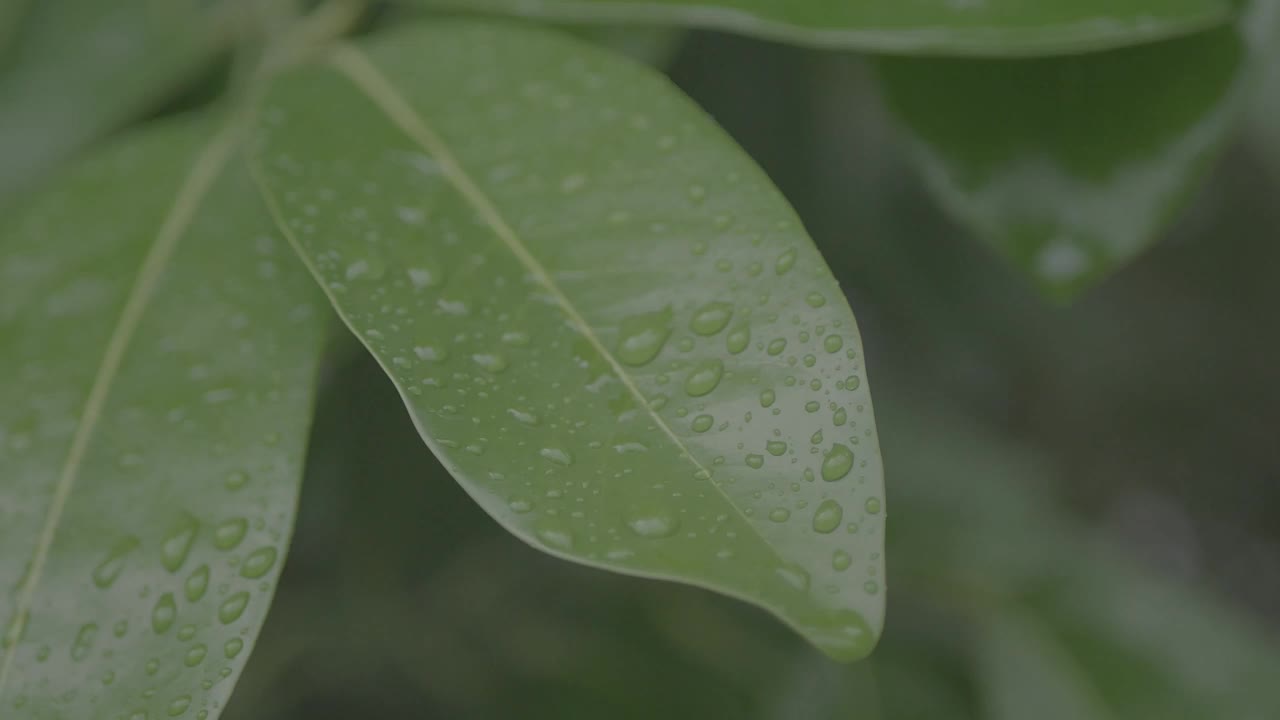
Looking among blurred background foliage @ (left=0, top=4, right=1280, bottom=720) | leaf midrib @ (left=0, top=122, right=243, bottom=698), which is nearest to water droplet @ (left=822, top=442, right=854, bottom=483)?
leaf midrib @ (left=0, top=122, right=243, bottom=698)

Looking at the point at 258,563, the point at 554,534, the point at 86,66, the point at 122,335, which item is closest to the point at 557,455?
the point at 554,534

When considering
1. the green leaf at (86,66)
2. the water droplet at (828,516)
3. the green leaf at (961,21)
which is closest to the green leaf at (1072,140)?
the green leaf at (961,21)

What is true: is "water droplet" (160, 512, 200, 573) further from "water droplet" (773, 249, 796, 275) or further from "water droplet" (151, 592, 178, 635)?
"water droplet" (773, 249, 796, 275)

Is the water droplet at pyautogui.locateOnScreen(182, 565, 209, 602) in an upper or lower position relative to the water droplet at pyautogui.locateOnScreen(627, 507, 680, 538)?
lower

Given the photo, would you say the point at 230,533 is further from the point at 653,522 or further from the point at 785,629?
the point at 785,629

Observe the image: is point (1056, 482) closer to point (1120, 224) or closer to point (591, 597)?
point (591, 597)

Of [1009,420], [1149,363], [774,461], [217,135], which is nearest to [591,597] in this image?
[217,135]
